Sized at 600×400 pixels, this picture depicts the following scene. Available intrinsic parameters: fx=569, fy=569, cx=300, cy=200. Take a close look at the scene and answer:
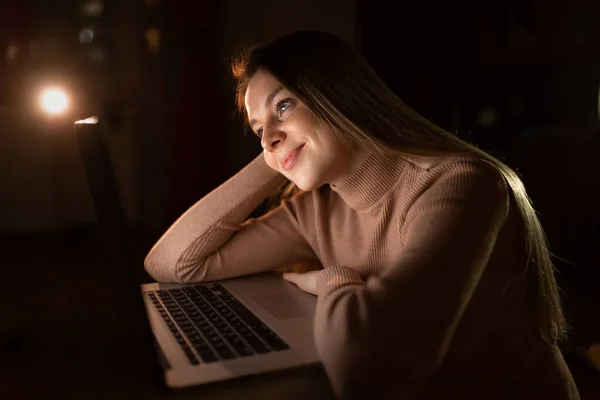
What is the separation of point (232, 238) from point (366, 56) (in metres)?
0.55

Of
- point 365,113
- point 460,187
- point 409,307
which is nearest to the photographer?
point 409,307

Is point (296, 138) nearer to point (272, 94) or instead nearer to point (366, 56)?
point (272, 94)

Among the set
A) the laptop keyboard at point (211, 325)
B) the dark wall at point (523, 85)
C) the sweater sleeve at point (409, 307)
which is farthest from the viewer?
the dark wall at point (523, 85)

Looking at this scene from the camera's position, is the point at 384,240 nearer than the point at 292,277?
Yes

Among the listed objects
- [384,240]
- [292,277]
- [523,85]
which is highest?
[523,85]

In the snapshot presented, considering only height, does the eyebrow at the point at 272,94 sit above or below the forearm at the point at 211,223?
above

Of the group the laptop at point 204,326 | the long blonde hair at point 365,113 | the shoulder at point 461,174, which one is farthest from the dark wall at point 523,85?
the laptop at point 204,326

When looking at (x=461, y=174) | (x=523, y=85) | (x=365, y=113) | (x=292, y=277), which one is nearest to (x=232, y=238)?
(x=292, y=277)

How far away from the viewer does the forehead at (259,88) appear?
3.06ft

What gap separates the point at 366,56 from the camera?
4.44ft

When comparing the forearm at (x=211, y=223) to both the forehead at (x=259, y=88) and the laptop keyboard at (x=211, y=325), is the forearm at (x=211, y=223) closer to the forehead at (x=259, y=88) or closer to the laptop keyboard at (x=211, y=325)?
the laptop keyboard at (x=211, y=325)

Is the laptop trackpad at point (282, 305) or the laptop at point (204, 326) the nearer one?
the laptop at point (204, 326)

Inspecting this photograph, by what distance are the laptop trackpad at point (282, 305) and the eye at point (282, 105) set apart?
0.31 meters

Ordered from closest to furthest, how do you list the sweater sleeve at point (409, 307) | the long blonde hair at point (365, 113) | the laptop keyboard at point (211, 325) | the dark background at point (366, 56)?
the sweater sleeve at point (409, 307) → the laptop keyboard at point (211, 325) → the long blonde hair at point (365, 113) → the dark background at point (366, 56)
